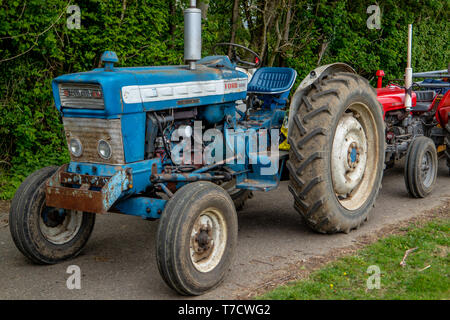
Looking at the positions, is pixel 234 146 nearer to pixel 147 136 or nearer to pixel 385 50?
pixel 147 136

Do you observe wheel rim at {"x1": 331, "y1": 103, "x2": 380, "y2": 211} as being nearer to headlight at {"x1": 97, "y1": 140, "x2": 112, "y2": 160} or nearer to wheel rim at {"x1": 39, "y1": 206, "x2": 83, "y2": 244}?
headlight at {"x1": 97, "y1": 140, "x2": 112, "y2": 160}

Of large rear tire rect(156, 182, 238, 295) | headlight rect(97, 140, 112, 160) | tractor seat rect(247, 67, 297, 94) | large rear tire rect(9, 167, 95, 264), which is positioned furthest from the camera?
tractor seat rect(247, 67, 297, 94)

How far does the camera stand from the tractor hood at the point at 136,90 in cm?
402

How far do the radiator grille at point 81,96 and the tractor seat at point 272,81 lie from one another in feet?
6.91

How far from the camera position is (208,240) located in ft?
13.0

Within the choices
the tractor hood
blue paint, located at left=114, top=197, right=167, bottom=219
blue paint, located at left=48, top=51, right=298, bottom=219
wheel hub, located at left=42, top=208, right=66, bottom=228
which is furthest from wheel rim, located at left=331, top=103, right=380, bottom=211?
wheel hub, located at left=42, top=208, right=66, bottom=228

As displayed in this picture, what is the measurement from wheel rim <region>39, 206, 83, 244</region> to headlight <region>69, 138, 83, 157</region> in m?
0.55

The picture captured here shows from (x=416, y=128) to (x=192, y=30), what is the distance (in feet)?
13.5

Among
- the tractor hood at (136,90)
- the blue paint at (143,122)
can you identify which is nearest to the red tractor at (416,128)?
the blue paint at (143,122)

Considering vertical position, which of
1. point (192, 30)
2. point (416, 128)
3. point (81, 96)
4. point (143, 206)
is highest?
point (192, 30)

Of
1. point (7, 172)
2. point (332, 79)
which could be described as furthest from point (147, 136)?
point (7, 172)

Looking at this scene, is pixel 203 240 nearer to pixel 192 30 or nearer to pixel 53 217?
pixel 53 217

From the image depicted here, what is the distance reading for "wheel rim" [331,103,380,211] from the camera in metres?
5.11

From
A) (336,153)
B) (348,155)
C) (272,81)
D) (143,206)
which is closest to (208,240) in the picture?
(143,206)
